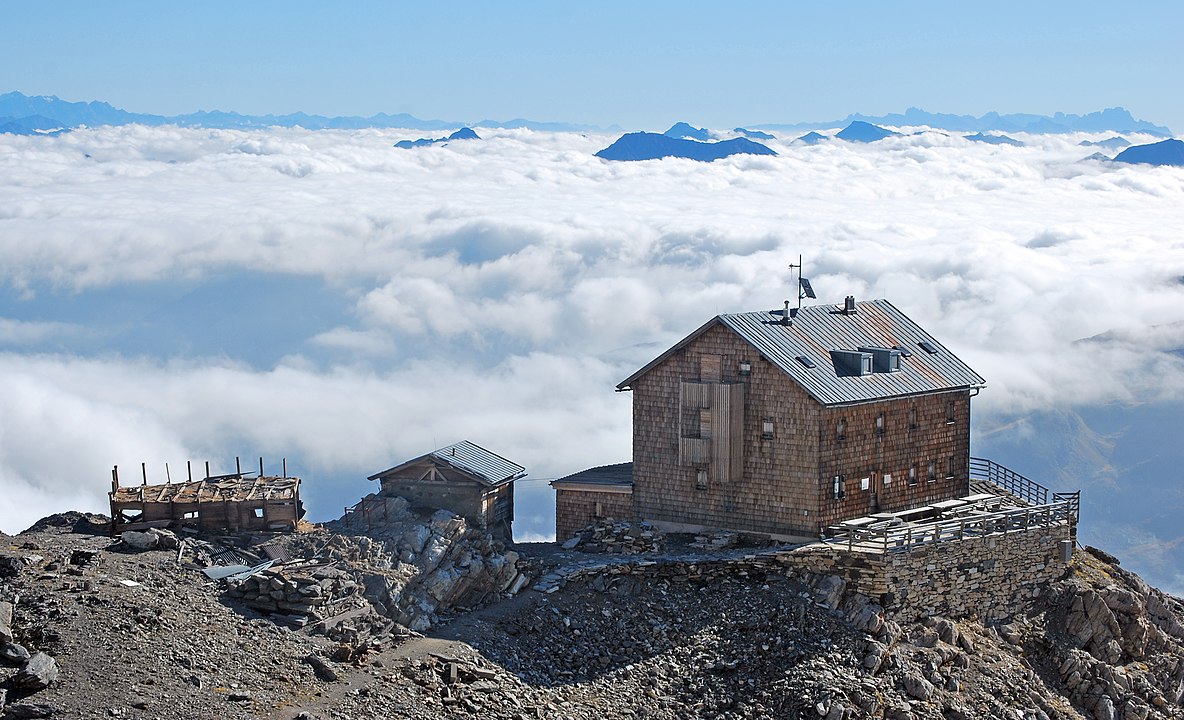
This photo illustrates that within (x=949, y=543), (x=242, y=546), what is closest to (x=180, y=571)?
(x=242, y=546)

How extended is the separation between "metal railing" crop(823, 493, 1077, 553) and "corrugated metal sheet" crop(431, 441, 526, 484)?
13834 mm

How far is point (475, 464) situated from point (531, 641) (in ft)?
42.2

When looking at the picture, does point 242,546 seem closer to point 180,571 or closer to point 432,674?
point 180,571

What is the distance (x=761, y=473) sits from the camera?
63.2m

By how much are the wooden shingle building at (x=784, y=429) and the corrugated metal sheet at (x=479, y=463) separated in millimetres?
2577

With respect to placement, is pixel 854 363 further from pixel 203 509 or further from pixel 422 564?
pixel 203 509

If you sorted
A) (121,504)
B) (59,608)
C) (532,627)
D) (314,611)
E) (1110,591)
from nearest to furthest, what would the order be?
(59,608) → (314,611) → (532,627) → (121,504) → (1110,591)

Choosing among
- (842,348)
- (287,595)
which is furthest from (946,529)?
(287,595)

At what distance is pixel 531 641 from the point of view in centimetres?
5475

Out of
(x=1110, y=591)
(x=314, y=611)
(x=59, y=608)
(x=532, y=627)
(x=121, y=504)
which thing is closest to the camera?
(x=59, y=608)

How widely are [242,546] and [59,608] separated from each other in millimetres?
10212

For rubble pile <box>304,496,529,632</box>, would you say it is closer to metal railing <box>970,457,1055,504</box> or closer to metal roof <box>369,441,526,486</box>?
metal roof <box>369,441,526,486</box>

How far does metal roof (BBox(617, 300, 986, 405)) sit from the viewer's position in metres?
62.8

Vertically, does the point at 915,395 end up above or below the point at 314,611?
above
